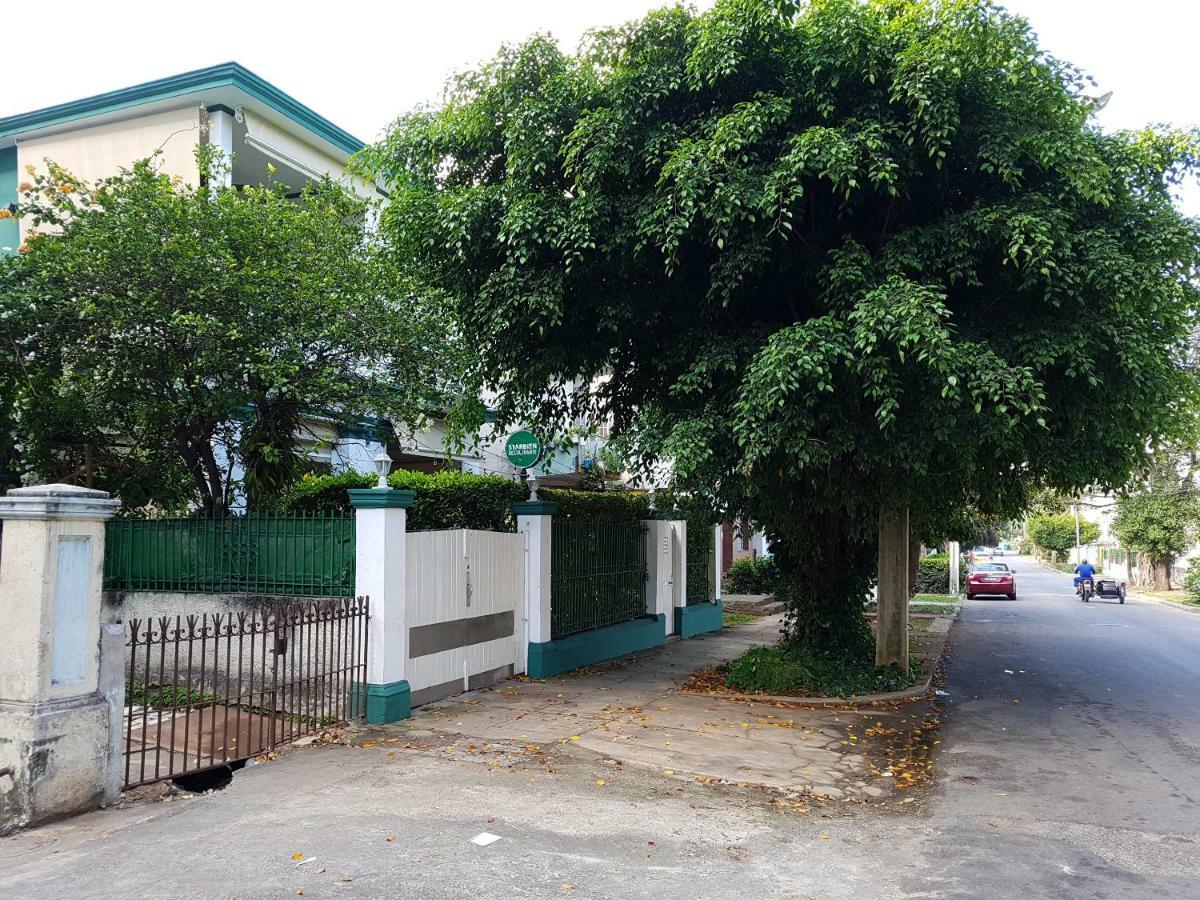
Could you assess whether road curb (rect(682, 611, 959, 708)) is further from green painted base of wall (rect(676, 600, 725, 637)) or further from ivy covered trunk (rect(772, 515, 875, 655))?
green painted base of wall (rect(676, 600, 725, 637))

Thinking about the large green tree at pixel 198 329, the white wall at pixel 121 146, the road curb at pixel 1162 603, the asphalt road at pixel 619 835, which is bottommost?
the road curb at pixel 1162 603

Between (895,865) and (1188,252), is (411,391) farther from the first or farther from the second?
(1188,252)

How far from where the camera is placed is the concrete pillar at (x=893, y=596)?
11.2 metres

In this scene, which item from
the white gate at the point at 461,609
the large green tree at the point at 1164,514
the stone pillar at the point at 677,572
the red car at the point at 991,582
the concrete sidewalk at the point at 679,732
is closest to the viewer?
the concrete sidewalk at the point at 679,732

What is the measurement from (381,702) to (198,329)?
4328mm

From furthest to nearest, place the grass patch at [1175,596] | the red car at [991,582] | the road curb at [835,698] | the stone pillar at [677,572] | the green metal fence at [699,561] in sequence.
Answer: the red car at [991,582] < the grass patch at [1175,596] < the green metal fence at [699,561] < the stone pillar at [677,572] < the road curb at [835,698]

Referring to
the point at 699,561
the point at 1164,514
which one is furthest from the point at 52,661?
the point at 1164,514

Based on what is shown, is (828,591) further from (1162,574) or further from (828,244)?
(1162,574)

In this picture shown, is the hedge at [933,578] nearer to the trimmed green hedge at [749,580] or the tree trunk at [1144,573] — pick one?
the trimmed green hedge at [749,580]

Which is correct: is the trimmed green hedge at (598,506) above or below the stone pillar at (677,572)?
above

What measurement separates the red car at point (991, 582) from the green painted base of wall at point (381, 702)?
2970 centimetres

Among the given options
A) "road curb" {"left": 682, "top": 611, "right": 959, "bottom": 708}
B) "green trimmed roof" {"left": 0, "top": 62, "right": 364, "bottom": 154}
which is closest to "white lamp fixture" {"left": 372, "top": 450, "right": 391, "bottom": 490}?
"road curb" {"left": 682, "top": 611, "right": 959, "bottom": 708}

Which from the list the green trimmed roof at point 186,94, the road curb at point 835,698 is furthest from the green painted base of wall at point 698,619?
the green trimmed roof at point 186,94

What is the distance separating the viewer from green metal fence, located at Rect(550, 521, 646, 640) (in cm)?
1167
